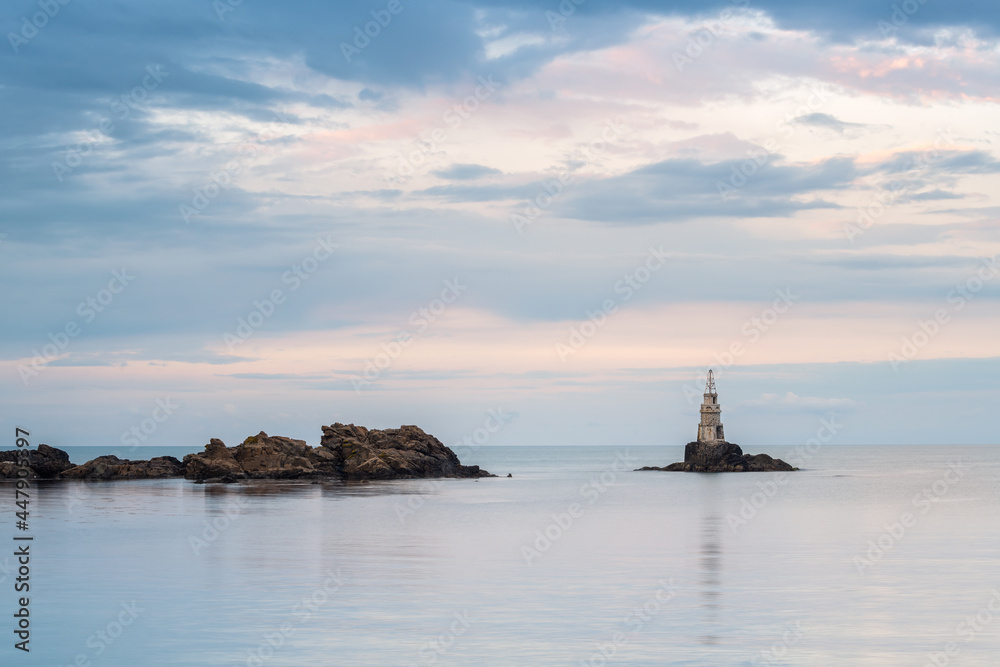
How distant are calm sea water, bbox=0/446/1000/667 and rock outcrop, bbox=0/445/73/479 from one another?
149 feet

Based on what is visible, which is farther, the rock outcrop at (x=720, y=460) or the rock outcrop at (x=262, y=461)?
the rock outcrop at (x=720, y=460)

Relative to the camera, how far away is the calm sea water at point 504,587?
23469 millimetres

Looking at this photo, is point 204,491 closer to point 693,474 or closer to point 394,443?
point 394,443

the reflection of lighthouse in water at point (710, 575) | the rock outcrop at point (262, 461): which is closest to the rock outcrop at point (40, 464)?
the rock outcrop at point (262, 461)

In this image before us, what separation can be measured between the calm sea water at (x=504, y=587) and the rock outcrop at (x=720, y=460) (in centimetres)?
7162

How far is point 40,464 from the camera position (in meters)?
114

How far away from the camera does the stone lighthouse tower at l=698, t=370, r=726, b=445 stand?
138m

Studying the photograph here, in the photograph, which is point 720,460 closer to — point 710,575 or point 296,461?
point 296,461

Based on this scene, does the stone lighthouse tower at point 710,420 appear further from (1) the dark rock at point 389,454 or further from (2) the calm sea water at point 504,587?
(2) the calm sea water at point 504,587

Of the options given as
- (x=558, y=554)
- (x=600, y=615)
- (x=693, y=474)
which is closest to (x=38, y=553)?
(x=558, y=554)

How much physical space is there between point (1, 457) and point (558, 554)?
90356 millimetres

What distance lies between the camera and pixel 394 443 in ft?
406

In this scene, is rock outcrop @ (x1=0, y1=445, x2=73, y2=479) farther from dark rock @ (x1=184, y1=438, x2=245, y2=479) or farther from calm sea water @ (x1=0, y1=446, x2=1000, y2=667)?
calm sea water @ (x1=0, y1=446, x2=1000, y2=667)

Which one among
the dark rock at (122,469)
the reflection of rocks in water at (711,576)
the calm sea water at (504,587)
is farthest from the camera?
the dark rock at (122,469)
